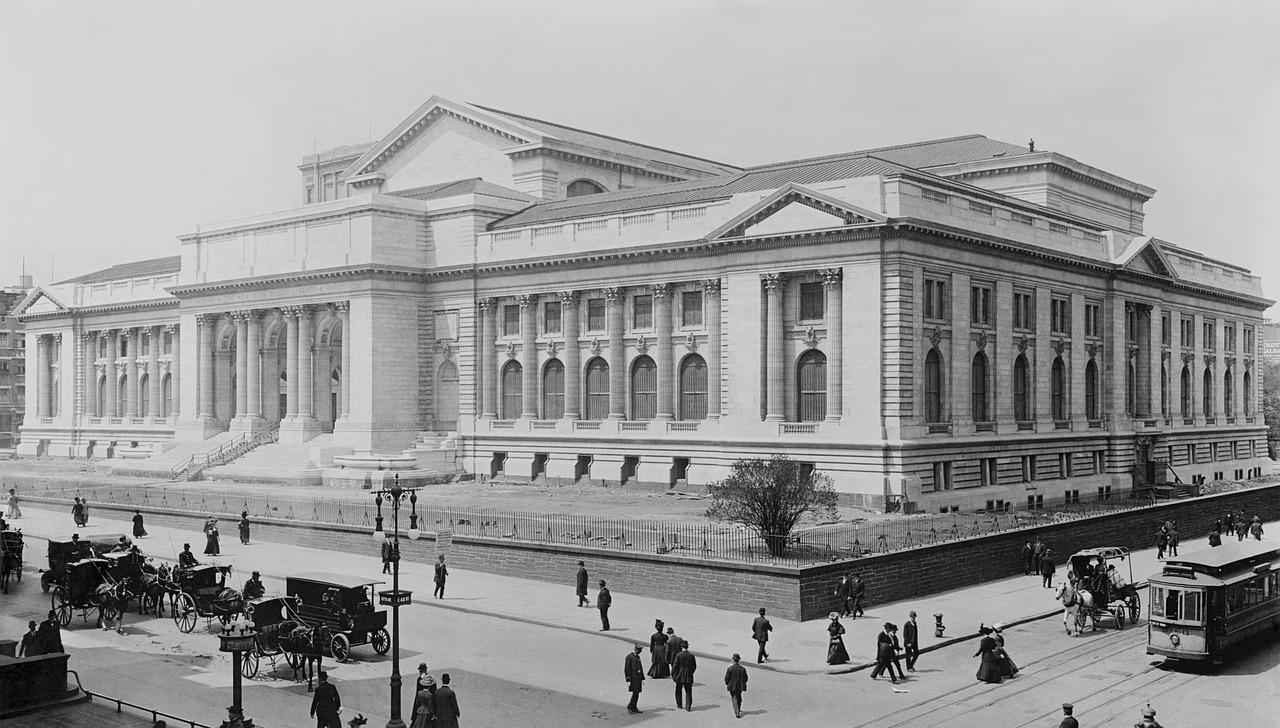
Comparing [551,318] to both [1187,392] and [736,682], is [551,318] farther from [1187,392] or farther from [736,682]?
[736,682]

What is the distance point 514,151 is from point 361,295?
15576mm

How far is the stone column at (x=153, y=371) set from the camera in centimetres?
9944

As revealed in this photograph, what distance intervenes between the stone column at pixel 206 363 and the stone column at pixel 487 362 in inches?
818

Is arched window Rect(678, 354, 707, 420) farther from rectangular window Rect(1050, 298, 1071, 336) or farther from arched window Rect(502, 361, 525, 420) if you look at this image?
rectangular window Rect(1050, 298, 1071, 336)

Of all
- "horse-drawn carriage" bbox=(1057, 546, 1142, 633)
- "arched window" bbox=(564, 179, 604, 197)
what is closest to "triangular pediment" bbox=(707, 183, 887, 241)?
"horse-drawn carriage" bbox=(1057, 546, 1142, 633)

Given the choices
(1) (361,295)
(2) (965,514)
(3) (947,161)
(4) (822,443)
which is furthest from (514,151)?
(2) (965,514)

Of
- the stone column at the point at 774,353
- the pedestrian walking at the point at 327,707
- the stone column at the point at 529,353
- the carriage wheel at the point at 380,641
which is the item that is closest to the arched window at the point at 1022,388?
the stone column at the point at 774,353

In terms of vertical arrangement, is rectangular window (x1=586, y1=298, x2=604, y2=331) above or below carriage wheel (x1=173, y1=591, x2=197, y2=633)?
above

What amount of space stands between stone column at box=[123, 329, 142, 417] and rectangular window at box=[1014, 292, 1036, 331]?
6765 centimetres

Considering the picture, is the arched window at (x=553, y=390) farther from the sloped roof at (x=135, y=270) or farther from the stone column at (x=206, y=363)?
the sloped roof at (x=135, y=270)

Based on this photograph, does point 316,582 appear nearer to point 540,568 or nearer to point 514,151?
point 540,568

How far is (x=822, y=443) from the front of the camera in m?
61.3

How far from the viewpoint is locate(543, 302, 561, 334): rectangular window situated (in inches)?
2972

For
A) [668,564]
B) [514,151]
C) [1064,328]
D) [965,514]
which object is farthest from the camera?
[514,151]
